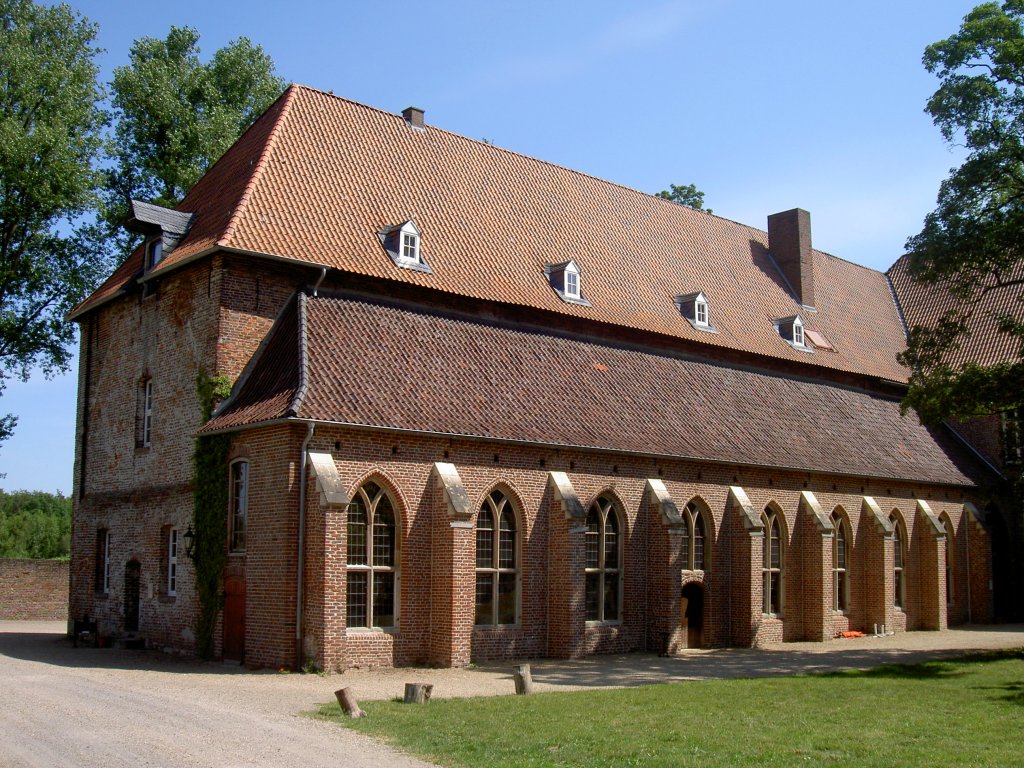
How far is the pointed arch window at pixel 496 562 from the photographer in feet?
76.0

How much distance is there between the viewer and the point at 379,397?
72.4 ft

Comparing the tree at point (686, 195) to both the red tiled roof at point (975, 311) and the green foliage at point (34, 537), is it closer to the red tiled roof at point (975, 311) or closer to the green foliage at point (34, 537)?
the red tiled roof at point (975, 311)

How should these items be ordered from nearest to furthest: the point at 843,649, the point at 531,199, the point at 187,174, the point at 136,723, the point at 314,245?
the point at 136,723, the point at 314,245, the point at 843,649, the point at 531,199, the point at 187,174

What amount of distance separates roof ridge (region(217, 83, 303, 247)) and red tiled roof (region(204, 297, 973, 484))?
2151 millimetres

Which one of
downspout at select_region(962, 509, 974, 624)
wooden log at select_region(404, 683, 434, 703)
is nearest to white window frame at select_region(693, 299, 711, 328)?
downspout at select_region(962, 509, 974, 624)

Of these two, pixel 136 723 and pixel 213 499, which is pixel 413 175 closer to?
pixel 213 499

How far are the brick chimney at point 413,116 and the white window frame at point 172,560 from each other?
1282 cm

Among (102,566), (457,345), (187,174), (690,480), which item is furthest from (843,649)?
(187,174)

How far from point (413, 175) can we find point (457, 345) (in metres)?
5.62

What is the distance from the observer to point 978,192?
2369cm

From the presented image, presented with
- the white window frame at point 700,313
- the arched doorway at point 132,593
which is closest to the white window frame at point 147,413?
the arched doorway at point 132,593

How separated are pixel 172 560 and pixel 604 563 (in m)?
9.94

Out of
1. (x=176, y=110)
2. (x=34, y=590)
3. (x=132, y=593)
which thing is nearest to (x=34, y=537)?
(x=34, y=590)

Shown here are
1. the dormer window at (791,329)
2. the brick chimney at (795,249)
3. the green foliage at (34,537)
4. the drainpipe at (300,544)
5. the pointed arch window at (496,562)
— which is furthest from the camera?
the green foliage at (34,537)
